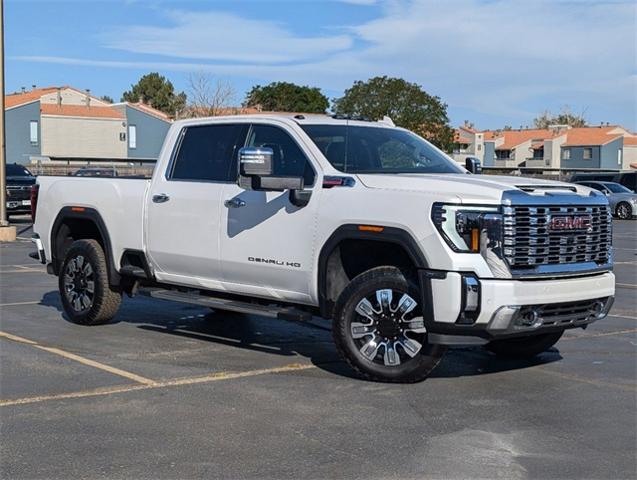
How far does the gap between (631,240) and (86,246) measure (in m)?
18.7

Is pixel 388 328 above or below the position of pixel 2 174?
below

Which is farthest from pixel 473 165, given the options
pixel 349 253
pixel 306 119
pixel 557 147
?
pixel 557 147

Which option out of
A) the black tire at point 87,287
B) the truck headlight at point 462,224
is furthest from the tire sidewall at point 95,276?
the truck headlight at point 462,224

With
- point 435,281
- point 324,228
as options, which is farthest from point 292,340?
point 435,281

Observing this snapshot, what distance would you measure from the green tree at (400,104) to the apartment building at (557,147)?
1634 centimetres

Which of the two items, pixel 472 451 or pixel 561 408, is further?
pixel 561 408

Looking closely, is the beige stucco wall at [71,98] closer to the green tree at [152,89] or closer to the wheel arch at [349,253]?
the green tree at [152,89]

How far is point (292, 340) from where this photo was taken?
927 cm

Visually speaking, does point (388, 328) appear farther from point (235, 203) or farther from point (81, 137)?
point (81, 137)

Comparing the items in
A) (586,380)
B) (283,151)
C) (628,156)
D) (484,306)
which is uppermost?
(628,156)

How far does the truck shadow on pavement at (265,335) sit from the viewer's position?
8.13 meters

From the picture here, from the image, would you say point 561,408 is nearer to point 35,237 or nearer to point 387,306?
point 387,306

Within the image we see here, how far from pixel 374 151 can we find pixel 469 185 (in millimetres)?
1548

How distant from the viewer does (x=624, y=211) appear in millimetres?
37812
